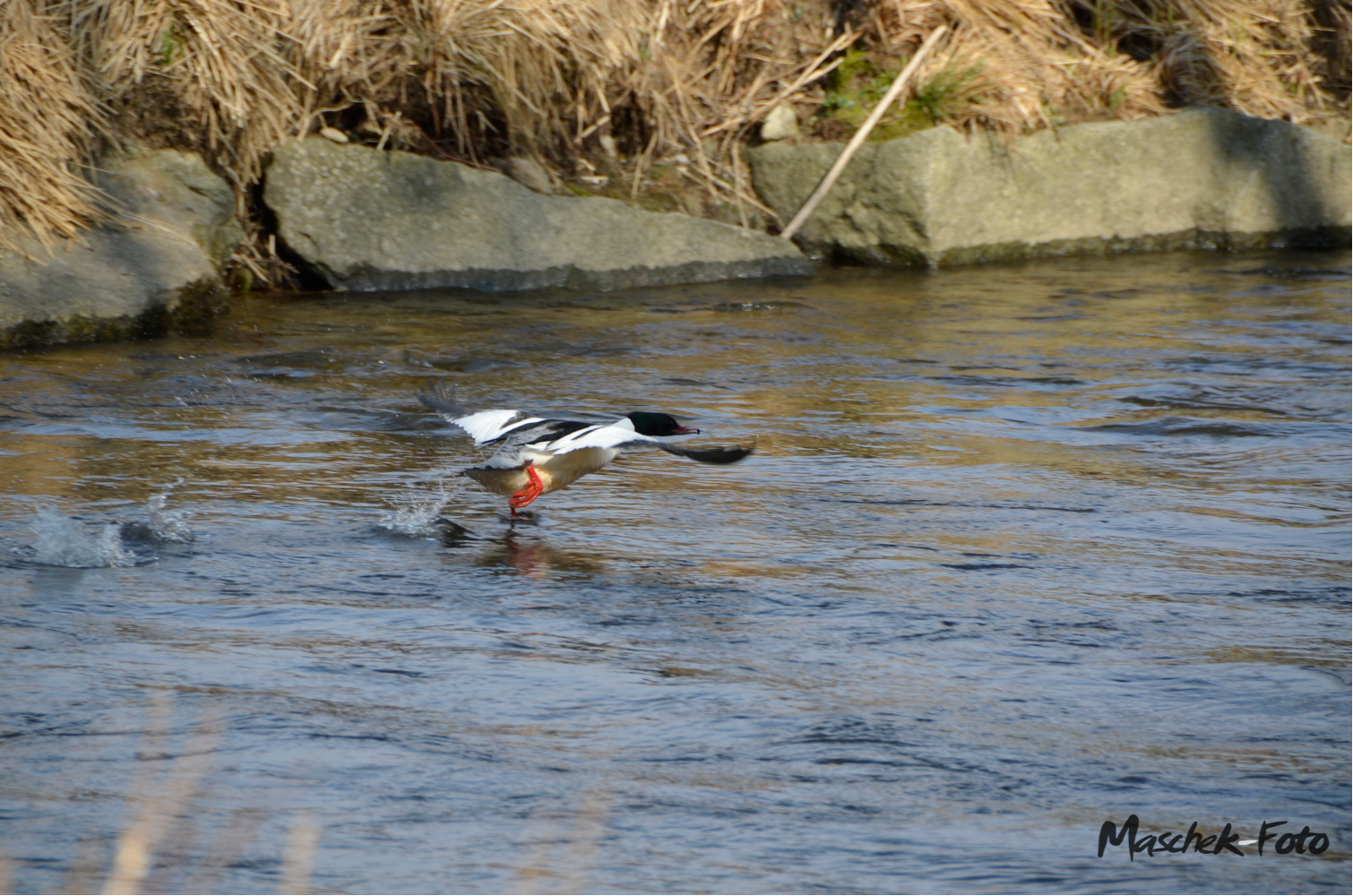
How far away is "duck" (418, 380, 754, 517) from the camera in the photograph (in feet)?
14.3

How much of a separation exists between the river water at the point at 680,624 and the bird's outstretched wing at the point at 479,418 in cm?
29

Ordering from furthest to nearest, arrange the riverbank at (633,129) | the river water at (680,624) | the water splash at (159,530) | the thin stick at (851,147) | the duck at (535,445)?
the thin stick at (851,147) → the riverbank at (633,129) → the duck at (535,445) → the water splash at (159,530) → the river water at (680,624)

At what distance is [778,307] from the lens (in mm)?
8305

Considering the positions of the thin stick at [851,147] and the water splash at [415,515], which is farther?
the thin stick at [851,147]

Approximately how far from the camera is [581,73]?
30.3 ft

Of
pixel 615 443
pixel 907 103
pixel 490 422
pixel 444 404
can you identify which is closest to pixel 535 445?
pixel 490 422

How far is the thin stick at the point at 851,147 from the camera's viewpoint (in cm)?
950

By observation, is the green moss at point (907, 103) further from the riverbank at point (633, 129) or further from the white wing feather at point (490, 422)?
the white wing feather at point (490, 422)

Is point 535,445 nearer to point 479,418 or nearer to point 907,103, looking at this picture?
point 479,418

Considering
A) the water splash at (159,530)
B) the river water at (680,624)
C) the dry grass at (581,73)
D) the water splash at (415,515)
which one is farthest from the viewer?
the dry grass at (581,73)

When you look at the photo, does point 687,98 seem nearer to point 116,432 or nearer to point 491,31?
point 491,31

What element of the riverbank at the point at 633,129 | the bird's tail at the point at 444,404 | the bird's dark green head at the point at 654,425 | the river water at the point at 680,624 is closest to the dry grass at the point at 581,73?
the riverbank at the point at 633,129

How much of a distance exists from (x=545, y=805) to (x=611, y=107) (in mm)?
7405

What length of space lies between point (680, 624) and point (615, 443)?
68 cm
